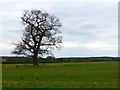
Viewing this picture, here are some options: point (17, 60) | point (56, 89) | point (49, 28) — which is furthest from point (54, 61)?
point (56, 89)

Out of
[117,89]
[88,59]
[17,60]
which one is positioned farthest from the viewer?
[88,59]

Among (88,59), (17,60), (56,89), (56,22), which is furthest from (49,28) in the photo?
(56,89)

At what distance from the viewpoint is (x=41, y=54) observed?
3708 inches

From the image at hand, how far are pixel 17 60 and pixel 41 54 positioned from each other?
2617 centimetres

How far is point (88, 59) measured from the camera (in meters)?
156

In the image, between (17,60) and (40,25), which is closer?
(40,25)

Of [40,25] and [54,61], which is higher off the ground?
[40,25]

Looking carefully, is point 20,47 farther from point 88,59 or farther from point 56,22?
point 88,59

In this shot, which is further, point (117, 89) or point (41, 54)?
point (41, 54)

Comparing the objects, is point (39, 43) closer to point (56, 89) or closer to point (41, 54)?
point (41, 54)

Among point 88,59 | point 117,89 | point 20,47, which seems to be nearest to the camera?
point 117,89

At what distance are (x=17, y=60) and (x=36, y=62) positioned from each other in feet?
84.3

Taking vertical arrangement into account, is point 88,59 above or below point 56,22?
below

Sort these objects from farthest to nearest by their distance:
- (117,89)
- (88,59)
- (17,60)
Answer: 1. (88,59)
2. (17,60)
3. (117,89)
